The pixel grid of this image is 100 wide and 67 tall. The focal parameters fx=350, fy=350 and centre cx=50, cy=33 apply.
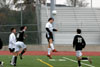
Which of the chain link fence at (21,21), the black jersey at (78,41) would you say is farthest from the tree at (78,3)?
the black jersey at (78,41)

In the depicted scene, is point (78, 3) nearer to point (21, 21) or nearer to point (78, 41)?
point (21, 21)

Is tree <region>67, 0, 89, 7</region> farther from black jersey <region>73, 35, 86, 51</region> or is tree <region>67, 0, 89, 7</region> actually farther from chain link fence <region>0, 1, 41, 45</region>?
black jersey <region>73, 35, 86, 51</region>

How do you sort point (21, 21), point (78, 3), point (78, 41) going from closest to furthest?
point (78, 41), point (21, 21), point (78, 3)

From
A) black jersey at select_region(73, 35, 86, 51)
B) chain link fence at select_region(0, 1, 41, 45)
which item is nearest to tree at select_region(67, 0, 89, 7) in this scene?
chain link fence at select_region(0, 1, 41, 45)

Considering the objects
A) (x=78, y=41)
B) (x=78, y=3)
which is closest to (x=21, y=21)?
(x=78, y=3)

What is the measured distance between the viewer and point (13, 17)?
38625mm

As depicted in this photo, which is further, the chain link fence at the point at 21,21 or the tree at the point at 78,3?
the tree at the point at 78,3

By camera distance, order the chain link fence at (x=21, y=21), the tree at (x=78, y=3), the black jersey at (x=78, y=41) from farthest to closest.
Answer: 1. the tree at (x=78, y=3)
2. the chain link fence at (x=21, y=21)
3. the black jersey at (x=78, y=41)

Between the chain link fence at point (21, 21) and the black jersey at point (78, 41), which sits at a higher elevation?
the black jersey at point (78, 41)

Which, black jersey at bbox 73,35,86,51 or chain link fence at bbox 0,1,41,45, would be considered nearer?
black jersey at bbox 73,35,86,51

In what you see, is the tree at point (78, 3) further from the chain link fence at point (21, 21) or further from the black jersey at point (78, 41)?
the black jersey at point (78, 41)

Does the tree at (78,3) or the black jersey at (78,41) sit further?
the tree at (78,3)

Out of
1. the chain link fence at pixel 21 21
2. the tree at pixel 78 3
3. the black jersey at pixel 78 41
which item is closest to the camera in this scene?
the black jersey at pixel 78 41

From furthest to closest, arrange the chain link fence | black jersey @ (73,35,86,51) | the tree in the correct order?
1. the tree
2. the chain link fence
3. black jersey @ (73,35,86,51)
